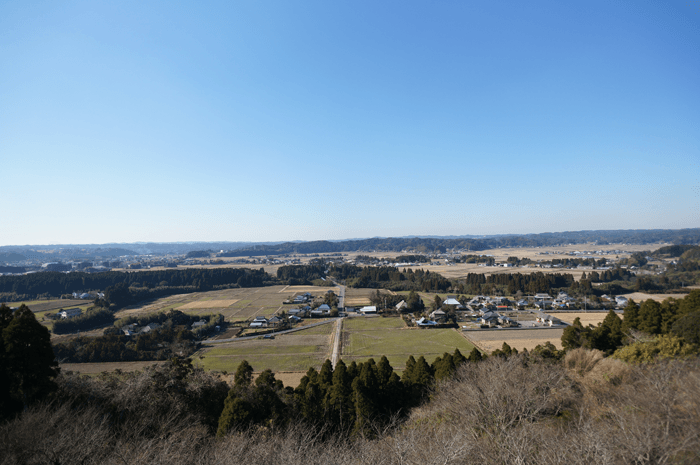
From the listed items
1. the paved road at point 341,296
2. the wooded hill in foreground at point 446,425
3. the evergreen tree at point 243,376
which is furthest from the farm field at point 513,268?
the evergreen tree at point 243,376

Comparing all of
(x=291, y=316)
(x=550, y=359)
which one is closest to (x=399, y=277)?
(x=291, y=316)

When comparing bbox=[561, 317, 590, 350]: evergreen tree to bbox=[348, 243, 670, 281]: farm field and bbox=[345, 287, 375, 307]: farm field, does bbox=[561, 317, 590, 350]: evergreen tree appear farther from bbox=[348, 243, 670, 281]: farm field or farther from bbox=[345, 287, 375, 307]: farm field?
bbox=[348, 243, 670, 281]: farm field

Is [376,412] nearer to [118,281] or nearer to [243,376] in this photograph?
[243,376]

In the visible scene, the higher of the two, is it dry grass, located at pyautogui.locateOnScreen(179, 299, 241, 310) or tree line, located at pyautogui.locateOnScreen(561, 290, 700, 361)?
tree line, located at pyautogui.locateOnScreen(561, 290, 700, 361)

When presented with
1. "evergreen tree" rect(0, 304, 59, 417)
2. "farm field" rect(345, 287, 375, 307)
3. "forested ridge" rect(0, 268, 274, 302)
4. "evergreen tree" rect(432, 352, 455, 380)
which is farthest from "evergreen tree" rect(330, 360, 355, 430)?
"forested ridge" rect(0, 268, 274, 302)

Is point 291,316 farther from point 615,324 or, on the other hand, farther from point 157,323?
point 615,324

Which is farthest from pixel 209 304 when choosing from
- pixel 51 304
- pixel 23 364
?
pixel 23 364

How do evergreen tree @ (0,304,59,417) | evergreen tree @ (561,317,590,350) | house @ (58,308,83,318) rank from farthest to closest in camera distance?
1. house @ (58,308,83,318)
2. evergreen tree @ (561,317,590,350)
3. evergreen tree @ (0,304,59,417)
